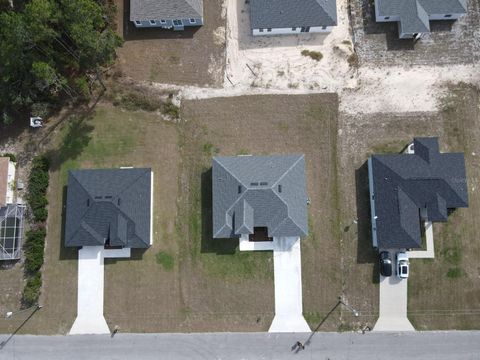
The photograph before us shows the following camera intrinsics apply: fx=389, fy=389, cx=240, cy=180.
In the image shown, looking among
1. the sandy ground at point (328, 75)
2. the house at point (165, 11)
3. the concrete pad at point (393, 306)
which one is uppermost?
the house at point (165, 11)

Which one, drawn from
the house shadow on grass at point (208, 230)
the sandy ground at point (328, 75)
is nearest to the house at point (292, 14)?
the sandy ground at point (328, 75)

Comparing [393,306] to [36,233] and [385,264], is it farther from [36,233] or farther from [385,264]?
[36,233]

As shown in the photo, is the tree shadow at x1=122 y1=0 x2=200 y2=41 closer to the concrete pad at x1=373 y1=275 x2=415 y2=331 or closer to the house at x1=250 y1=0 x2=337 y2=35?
the house at x1=250 y1=0 x2=337 y2=35

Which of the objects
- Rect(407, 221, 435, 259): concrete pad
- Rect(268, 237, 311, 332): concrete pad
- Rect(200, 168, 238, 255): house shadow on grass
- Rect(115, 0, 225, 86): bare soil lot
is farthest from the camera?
Rect(115, 0, 225, 86): bare soil lot

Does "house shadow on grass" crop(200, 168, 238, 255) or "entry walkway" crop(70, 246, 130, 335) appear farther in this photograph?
"house shadow on grass" crop(200, 168, 238, 255)

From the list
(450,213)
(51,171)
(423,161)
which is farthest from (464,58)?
(51,171)

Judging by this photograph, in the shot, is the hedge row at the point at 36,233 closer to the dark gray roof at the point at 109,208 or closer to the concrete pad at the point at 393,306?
the dark gray roof at the point at 109,208

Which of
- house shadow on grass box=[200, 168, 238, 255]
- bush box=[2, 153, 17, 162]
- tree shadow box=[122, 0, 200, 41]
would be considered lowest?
house shadow on grass box=[200, 168, 238, 255]

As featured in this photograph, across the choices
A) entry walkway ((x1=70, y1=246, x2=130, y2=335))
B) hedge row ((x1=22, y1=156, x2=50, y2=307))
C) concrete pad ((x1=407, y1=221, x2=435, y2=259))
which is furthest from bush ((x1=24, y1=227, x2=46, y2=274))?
concrete pad ((x1=407, y1=221, x2=435, y2=259))
